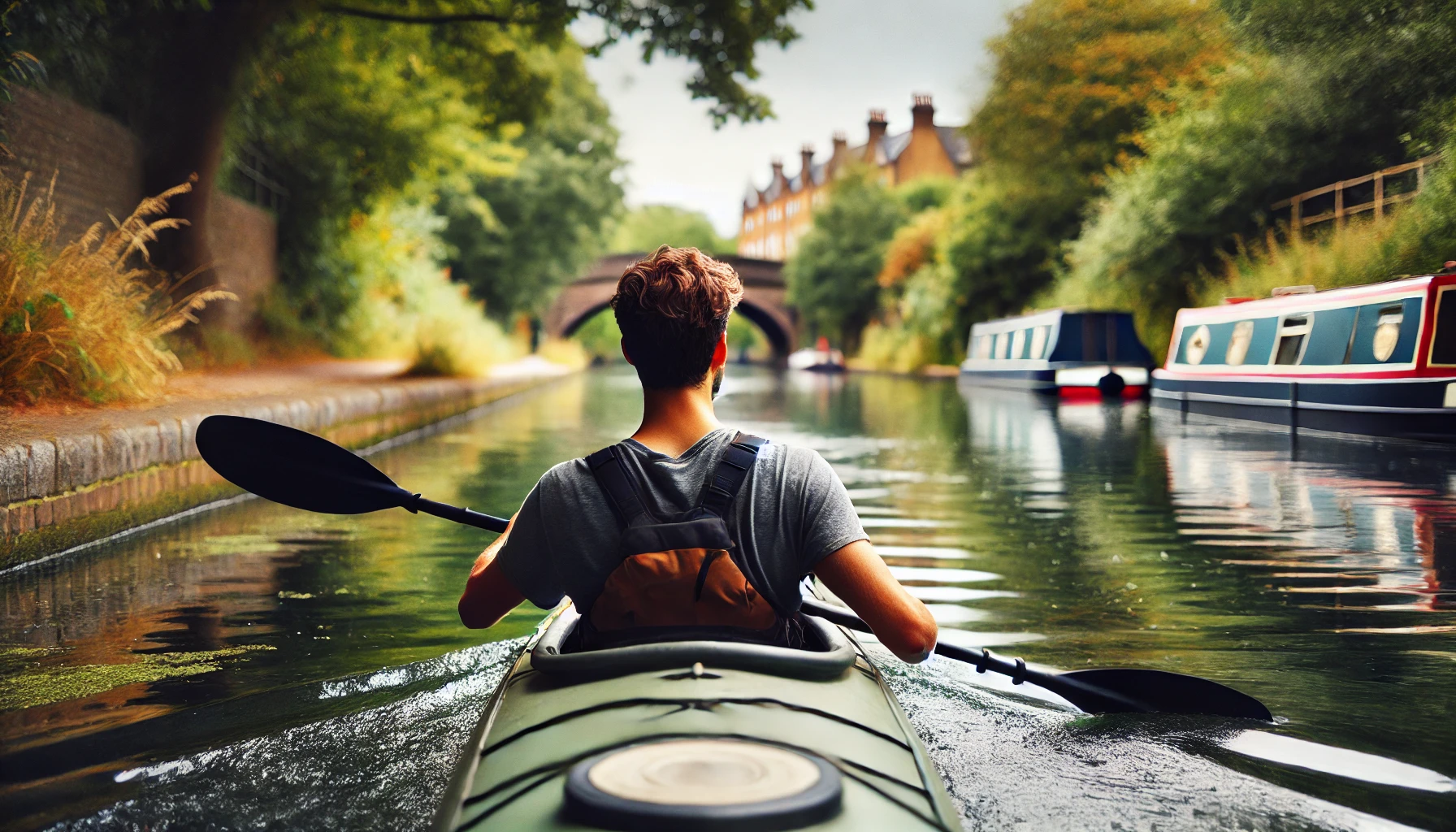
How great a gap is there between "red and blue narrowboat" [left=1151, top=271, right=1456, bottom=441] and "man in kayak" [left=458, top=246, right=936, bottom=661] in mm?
10657

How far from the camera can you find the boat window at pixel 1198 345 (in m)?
16.1

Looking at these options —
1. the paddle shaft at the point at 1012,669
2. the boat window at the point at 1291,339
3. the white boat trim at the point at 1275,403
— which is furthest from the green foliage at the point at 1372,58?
the paddle shaft at the point at 1012,669

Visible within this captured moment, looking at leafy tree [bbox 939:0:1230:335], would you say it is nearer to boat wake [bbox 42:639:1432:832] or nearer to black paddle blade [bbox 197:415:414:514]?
boat wake [bbox 42:639:1432:832]

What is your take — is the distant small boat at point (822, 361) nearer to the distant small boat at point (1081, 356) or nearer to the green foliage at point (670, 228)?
the distant small boat at point (1081, 356)

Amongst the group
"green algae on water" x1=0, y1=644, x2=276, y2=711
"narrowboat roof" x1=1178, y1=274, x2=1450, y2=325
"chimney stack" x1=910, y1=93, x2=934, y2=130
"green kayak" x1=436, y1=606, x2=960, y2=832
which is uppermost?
"chimney stack" x1=910, y1=93, x2=934, y2=130

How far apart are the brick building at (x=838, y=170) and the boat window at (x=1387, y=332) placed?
34.4 meters

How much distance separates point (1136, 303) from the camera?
23.6m

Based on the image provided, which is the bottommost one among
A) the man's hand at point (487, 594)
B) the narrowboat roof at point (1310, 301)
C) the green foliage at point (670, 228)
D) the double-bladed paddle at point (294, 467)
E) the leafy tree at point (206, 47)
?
the man's hand at point (487, 594)

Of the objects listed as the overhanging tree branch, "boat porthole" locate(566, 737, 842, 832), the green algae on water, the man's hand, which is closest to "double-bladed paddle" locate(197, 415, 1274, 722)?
the green algae on water

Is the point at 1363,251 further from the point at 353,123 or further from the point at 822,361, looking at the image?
the point at 822,361

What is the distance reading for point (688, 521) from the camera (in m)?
2.08

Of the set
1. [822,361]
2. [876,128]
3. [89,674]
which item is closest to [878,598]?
[89,674]

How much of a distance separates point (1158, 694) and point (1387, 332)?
9872 millimetres

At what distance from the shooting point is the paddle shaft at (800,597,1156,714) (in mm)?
2975
